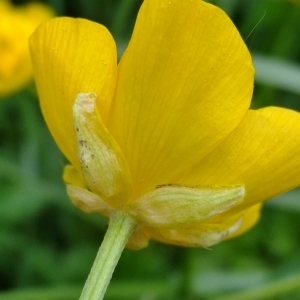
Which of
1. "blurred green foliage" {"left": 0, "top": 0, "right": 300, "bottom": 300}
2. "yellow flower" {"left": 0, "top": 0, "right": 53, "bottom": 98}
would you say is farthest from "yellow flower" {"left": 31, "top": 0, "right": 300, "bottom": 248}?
"yellow flower" {"left": 0, "top": 0, "right": 53, "bottom": 98}

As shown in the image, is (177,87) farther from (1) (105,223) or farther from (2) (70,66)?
(1) (105,223)

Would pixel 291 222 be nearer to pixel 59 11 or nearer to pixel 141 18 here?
pixel 59 11

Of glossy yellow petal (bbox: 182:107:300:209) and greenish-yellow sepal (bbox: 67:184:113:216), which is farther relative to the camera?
greenish-yellow sepal (bbox: 67:184:113:216)

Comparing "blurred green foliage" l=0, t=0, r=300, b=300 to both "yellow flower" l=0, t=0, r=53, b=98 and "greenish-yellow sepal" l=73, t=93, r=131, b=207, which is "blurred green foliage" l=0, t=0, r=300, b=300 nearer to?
"yellow flower" l=0, t=0, r=53, b=98

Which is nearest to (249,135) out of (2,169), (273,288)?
(273,288)

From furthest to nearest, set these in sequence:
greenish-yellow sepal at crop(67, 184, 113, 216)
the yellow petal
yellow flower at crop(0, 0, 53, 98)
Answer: yellow flower at crop(0, 0, 53, 98) < greenish-yellow sepal at crop(67, 184, 113, 216) < the yellow petal

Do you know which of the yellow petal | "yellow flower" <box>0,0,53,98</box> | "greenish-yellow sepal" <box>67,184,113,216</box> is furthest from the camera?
"yellow flower" <box>0,0,53,98</box>

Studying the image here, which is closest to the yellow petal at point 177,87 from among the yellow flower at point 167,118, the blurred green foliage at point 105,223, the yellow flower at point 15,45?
the yellow flower at point 167,118

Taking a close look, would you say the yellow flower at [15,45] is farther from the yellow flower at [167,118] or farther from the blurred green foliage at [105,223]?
the yellow flower at [167,118]
